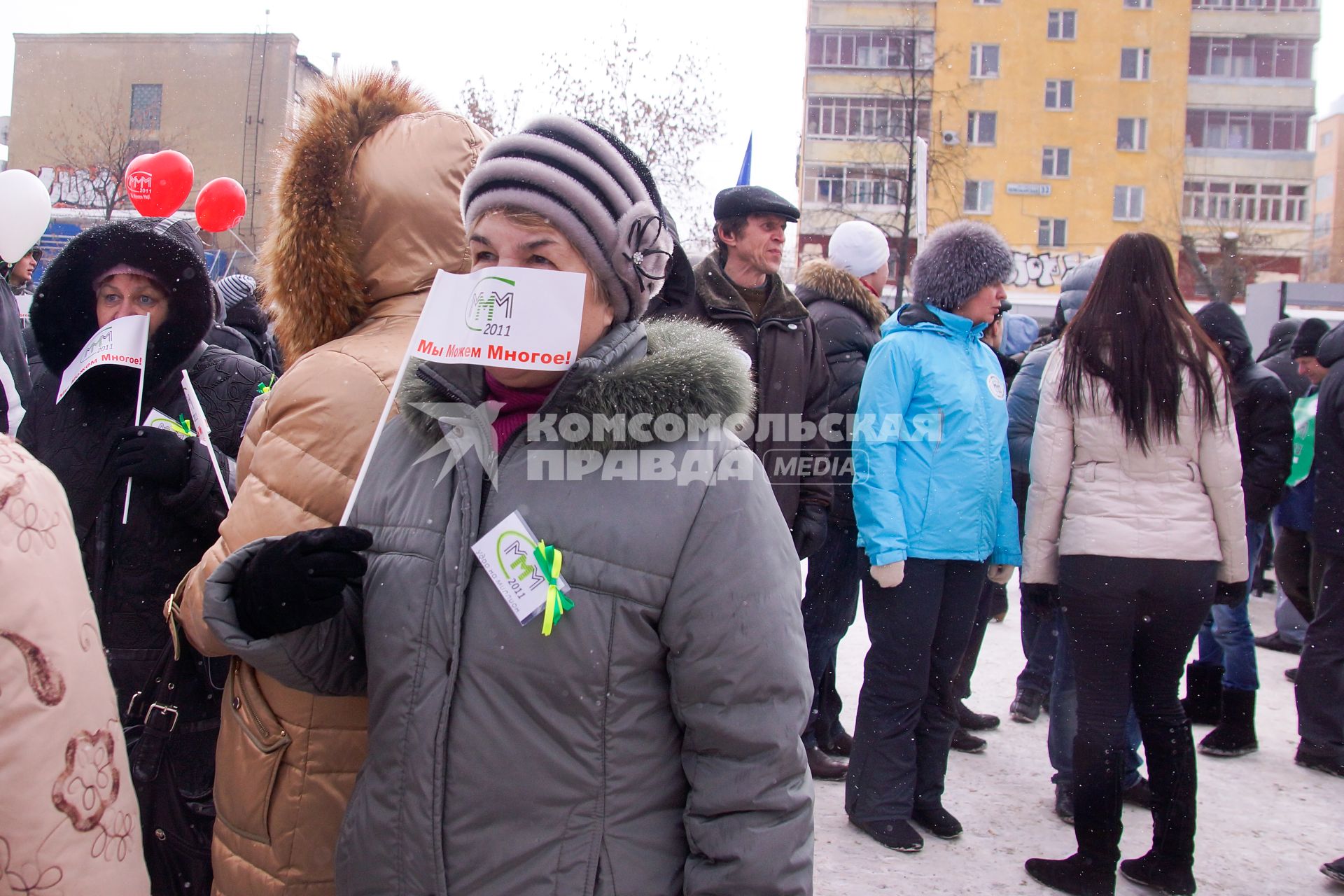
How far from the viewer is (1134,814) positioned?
395 cm

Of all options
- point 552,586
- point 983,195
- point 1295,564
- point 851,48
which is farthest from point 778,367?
point 983,195

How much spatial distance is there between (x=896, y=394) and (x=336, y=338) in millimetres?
2188

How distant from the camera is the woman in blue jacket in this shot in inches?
137

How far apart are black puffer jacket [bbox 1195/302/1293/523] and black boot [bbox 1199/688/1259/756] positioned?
3.16 ft

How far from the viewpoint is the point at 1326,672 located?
4426 mm

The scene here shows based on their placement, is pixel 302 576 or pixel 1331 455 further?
pixel 1331 455

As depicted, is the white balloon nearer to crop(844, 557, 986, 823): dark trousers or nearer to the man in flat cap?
the man in flat cap

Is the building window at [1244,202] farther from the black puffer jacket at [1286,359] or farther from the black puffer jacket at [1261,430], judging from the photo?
the black puffer jacket at [1261,430]

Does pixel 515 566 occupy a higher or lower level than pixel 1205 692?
higher

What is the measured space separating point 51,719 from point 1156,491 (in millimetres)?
3052

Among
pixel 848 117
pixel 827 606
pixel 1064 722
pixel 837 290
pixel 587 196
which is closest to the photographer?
pixel 587 196

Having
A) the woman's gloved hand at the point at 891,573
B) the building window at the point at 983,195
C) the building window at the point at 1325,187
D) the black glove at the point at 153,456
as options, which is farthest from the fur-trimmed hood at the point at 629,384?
the building window at the point at 1325,187

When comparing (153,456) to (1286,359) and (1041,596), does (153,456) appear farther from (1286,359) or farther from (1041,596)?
(1286,359)

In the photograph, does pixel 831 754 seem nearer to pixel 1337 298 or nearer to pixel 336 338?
pixel 336 338
